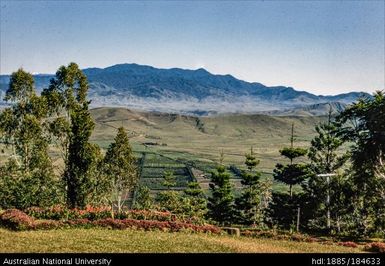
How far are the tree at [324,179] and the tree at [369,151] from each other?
17.0ft

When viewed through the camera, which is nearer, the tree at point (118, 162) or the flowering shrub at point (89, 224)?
the flowering shrub at point (89, 224)

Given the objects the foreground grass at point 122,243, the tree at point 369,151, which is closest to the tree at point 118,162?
the foreground grass at point 122,243

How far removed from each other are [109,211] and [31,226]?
10.00 m

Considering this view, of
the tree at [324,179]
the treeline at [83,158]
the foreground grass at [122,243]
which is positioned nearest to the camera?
the foreground grass at [122,243]

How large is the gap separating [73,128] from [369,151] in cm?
3702

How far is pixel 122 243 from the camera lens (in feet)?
105

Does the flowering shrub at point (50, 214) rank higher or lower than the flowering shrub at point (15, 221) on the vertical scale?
lower

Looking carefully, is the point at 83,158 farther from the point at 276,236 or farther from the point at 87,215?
the point at 276,236

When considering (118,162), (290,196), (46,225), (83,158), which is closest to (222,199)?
(290,196)

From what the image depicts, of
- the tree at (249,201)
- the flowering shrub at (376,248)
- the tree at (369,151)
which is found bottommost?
the tree at (249,201)

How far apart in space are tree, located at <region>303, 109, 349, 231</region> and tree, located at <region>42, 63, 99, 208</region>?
35.0 meters

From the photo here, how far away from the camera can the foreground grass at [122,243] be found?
29.0 m

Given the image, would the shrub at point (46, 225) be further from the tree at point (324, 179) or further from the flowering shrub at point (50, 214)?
the tree at point (324, 179)
